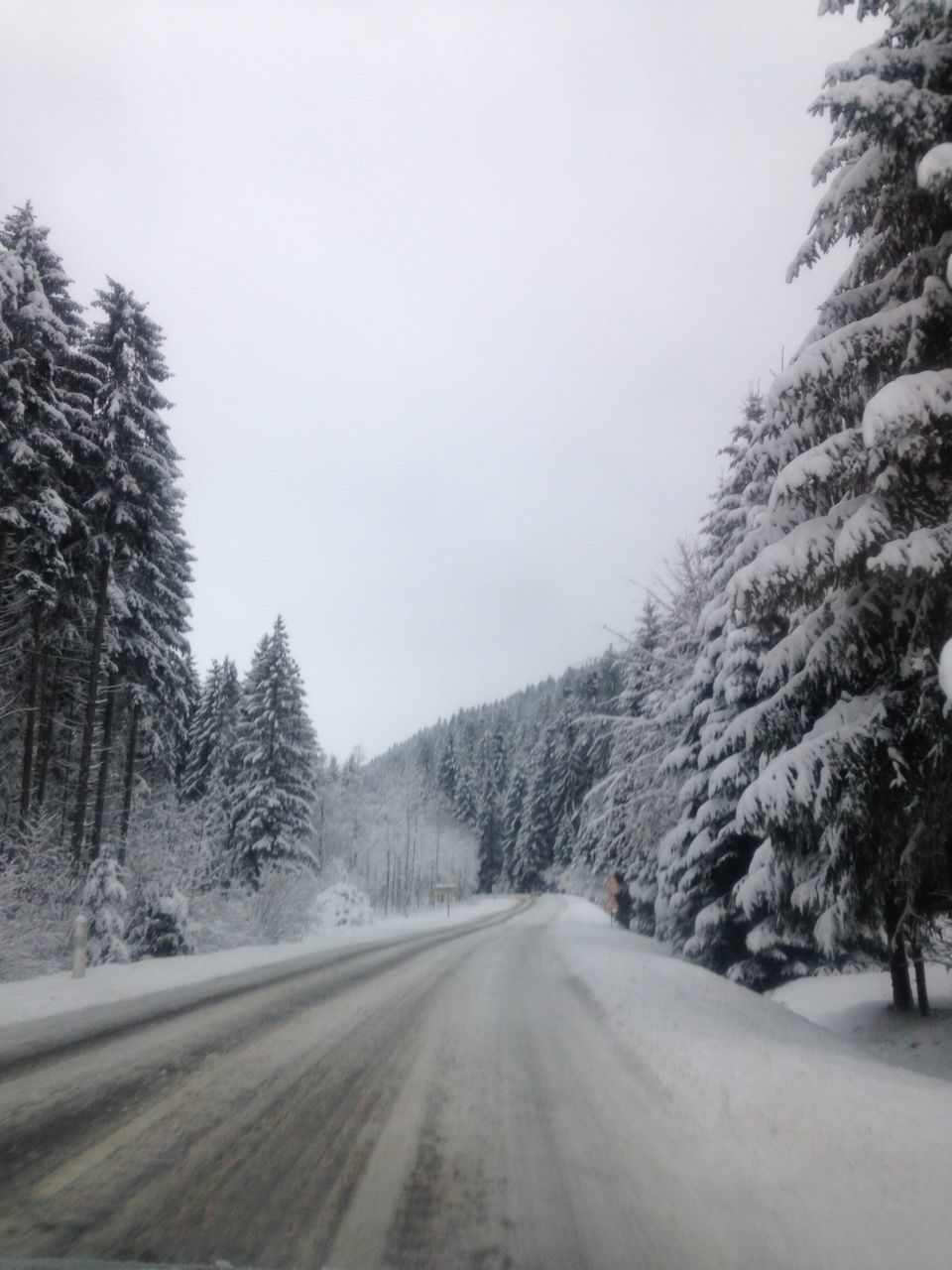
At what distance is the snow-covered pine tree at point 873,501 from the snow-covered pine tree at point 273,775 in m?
25.9

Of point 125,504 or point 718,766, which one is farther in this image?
point 125,504

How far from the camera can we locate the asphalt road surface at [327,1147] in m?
3.34

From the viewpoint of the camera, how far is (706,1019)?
917 cm

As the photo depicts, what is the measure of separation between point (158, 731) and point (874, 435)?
26.0 m

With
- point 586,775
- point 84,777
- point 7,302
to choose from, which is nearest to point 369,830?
point 586,775

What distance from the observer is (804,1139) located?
4695 millimetres

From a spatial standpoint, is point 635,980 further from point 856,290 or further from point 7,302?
point 7,302

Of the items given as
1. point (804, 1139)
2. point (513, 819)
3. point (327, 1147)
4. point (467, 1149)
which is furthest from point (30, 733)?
point (513, 819)

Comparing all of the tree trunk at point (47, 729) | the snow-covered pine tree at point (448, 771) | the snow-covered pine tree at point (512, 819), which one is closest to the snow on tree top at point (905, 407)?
the tree trunk at point (47, 729)

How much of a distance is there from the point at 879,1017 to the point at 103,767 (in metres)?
19.5

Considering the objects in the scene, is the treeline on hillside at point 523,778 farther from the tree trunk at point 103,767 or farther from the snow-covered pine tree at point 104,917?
the snow-covered pine tree at point 104,917

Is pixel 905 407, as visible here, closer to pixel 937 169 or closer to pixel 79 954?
pixel 937 169

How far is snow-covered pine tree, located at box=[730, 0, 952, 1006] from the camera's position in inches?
283

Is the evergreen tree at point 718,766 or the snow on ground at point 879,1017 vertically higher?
the evergreen tree at point 718,766
